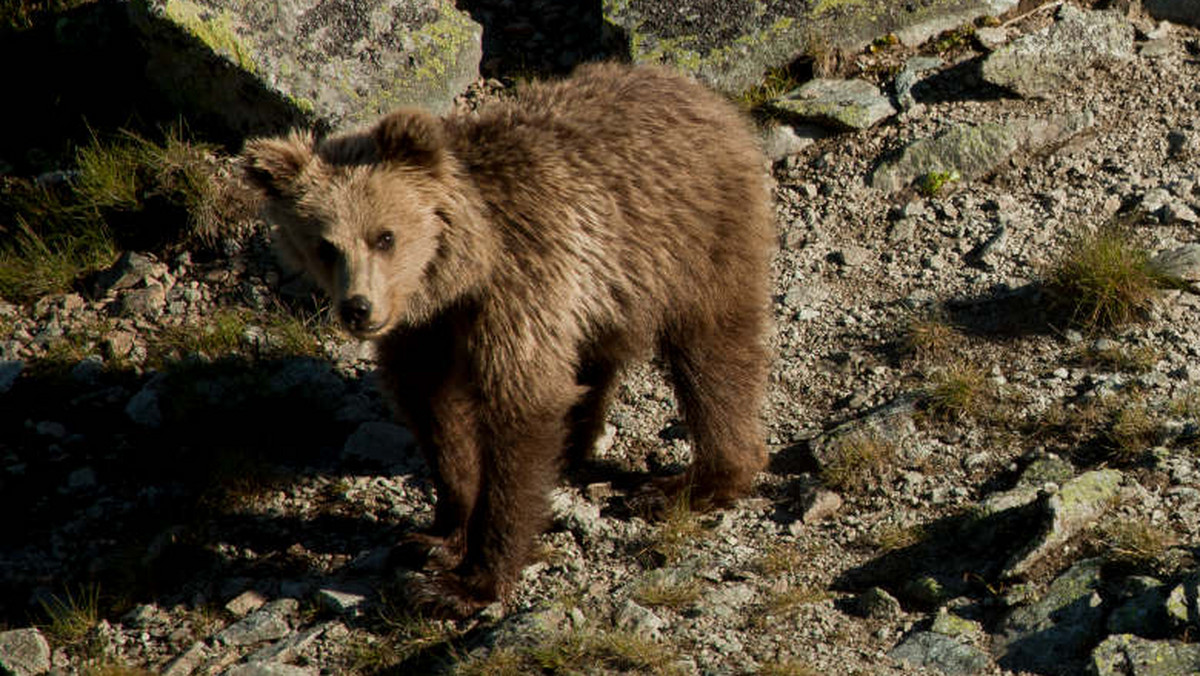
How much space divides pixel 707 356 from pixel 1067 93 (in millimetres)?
3159

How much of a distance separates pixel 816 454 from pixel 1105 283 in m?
1.54

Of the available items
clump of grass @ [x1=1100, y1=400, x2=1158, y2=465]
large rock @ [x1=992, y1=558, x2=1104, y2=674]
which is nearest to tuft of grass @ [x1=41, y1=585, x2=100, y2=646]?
large rock @ [x1=992, y1=558, x2=1104, y2=674]

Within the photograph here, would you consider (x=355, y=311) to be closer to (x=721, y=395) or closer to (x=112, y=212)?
(x=721, y=395)

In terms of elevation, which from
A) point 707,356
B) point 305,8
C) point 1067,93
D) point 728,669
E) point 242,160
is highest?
point 305,8

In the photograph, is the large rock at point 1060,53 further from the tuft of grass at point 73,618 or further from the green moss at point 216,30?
the tuft of grass at point 73,618

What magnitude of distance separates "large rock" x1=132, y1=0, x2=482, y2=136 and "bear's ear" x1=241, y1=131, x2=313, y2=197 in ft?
8.53

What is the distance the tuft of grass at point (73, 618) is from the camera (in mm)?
5504

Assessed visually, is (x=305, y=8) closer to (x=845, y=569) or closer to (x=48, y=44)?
(x=48, y=44)

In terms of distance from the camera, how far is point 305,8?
7664 mm

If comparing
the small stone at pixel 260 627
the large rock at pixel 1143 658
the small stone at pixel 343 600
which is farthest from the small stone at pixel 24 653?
the large rock at pixel 1143 658

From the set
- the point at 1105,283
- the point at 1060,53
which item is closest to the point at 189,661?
the point at 1105,283

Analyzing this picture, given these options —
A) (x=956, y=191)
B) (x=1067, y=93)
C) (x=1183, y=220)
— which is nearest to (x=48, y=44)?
(x=956, y=191)

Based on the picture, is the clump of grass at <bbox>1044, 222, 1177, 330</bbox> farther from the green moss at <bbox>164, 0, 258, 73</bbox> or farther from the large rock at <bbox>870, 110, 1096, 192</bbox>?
the green moss at <bbox>164, 0, 258, 73</bbox>

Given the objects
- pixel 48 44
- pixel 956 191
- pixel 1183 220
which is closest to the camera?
pixel 1183 220
